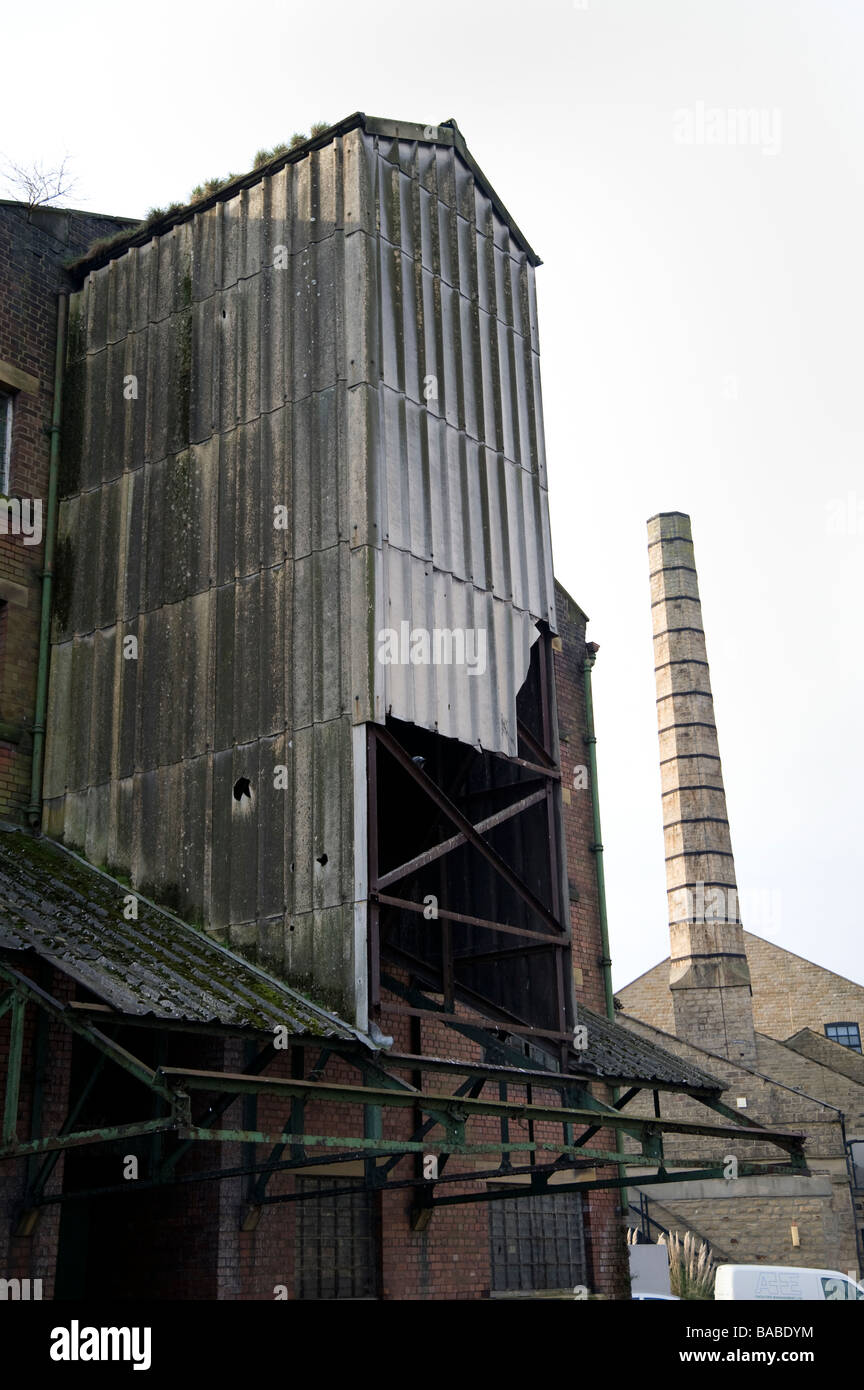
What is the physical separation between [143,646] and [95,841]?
2100 millimetres

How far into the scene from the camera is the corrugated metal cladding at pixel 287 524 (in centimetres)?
1248

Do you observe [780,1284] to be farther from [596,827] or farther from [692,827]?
[692,827]

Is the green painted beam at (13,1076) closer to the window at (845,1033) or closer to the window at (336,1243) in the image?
the window at (336,1243)

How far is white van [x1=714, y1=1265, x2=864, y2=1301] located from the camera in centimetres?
2047

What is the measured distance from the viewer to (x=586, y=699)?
20.4m

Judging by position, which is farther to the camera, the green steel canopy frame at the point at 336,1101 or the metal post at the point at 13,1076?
the metal post at the point at 13,1076

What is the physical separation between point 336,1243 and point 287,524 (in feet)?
24.0

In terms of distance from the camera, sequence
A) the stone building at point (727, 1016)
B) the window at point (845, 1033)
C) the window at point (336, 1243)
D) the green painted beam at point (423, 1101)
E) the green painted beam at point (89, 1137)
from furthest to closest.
→ the window at point (845, 1033), the stone building at point (727, 1016), the window at point (336, 1243), the green painted beam at point (423, 1101), the green painted beam at point (89, 1137)

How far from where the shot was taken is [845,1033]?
1918 inches

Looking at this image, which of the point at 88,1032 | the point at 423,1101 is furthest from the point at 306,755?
the point at 88,1032

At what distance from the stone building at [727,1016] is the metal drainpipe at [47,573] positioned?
799 inches

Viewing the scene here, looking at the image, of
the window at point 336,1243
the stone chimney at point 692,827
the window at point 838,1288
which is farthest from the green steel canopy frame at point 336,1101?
the stone chimney at point 692,827

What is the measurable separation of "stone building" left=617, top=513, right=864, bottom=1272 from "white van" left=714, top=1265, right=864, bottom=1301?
10606 mm

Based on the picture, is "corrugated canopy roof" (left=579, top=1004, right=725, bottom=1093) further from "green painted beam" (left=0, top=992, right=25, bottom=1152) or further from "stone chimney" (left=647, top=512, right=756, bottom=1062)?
"stone chimney" (left=647, top=512, right=756, bottom=1062)
